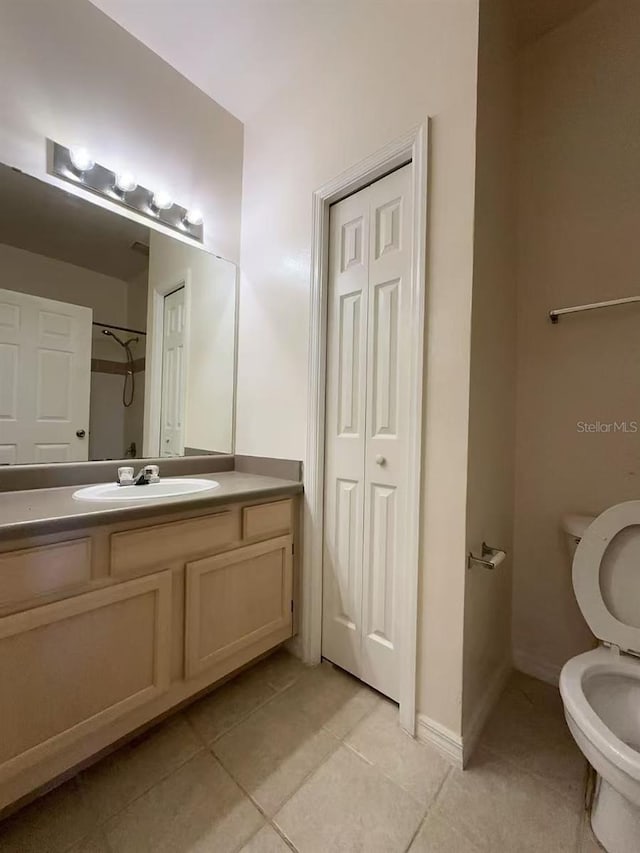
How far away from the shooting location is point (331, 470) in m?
1.61

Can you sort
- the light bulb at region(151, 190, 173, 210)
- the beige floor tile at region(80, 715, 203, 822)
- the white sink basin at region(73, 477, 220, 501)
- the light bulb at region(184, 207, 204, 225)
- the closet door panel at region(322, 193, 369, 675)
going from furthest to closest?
the light bulb at region(184, 207, 204, 225) → the light bulb at region(151, 190, 173, 210) → the closet door panel at region(322, 193, 369, 675) → the white sink basin at region(73, 477, 220, 501) → the beige floor tile at region(80, 715, 203, 822)

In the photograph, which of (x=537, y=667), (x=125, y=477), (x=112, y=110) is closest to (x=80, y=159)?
(x=112, y=110)

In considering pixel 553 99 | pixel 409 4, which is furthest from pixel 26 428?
pixel 553 99

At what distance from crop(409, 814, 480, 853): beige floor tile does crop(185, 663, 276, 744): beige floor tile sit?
68 centimetres

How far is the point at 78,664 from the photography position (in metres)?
1.02

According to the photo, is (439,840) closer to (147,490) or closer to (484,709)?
(484,709)

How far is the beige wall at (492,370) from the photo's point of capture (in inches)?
47.4

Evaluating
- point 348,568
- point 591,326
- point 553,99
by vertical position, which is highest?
point 553,99

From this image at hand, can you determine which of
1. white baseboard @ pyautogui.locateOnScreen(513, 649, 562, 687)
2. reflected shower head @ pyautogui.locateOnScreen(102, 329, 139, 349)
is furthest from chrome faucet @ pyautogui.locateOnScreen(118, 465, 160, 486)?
white baseboard @ pyautogui.locateOnScreen(513, 649, 562, 687)

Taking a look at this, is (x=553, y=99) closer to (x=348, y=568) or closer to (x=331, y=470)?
(x=331, y=470)

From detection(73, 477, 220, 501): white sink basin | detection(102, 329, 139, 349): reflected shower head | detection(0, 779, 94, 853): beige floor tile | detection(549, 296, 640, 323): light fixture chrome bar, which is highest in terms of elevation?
detection(549, 296, 640, 323): light fixture chrome bar

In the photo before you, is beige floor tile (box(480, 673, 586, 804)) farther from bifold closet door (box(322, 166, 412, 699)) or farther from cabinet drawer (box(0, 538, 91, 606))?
cabinet drawer (box(0, 538, 91, 606))

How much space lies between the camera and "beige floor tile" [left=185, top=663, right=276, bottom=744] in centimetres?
130

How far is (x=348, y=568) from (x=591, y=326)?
1428mm
